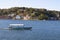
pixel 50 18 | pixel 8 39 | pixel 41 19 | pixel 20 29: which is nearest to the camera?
pixel 8 39

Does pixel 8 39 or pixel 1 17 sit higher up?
pixel 8 39

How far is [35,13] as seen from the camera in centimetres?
14662

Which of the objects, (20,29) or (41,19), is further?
(41,19)

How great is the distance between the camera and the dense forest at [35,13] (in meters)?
145

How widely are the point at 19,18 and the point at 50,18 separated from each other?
1997cm

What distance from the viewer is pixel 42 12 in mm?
148750

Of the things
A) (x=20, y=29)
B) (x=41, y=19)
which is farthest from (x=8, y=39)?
(x=41, y=19)

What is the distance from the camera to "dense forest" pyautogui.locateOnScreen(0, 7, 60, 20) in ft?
476

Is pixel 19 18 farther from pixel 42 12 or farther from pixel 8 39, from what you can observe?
pixel 8 39

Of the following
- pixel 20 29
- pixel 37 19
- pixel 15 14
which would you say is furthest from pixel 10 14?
pixel 20 29

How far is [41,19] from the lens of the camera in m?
142

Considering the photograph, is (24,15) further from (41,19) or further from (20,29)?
(20,29)

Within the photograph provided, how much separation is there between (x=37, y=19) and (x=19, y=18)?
14055mm

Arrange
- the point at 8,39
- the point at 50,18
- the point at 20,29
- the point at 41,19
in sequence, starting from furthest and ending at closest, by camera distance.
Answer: the point at 50,18
the point at 41,19
the point at 20,29
the point at 8,39
